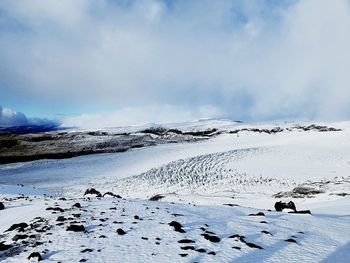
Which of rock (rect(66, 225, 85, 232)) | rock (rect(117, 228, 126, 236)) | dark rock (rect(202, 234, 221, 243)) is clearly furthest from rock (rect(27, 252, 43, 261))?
dark rock (rect(202, 234, 221, 243))

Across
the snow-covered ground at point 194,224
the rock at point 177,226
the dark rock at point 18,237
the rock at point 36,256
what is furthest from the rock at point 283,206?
the rock at point 36,256

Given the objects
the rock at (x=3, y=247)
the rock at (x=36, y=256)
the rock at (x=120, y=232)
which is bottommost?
the rock at (x=3, y=247)

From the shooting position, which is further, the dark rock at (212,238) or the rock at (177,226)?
the rock at (177,226)

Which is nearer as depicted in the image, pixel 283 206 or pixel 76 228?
pixel 76 228

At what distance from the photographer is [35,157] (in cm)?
5666

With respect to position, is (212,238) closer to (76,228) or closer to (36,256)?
(76,228)

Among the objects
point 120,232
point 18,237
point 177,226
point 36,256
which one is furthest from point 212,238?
point 18,237

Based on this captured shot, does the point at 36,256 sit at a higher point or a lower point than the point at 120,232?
lower

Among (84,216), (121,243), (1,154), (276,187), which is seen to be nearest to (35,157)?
(1,154)

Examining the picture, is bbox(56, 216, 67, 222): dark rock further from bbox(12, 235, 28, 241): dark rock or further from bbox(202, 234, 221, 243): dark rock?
bbox(202, 234, 221, 243): dark rock

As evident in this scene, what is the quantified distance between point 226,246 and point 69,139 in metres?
68.3

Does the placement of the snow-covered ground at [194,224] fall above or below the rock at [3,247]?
above

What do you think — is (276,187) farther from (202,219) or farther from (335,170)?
(202,219)

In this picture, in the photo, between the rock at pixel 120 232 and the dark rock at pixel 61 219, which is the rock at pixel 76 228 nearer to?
the rock at pixel 120 232
